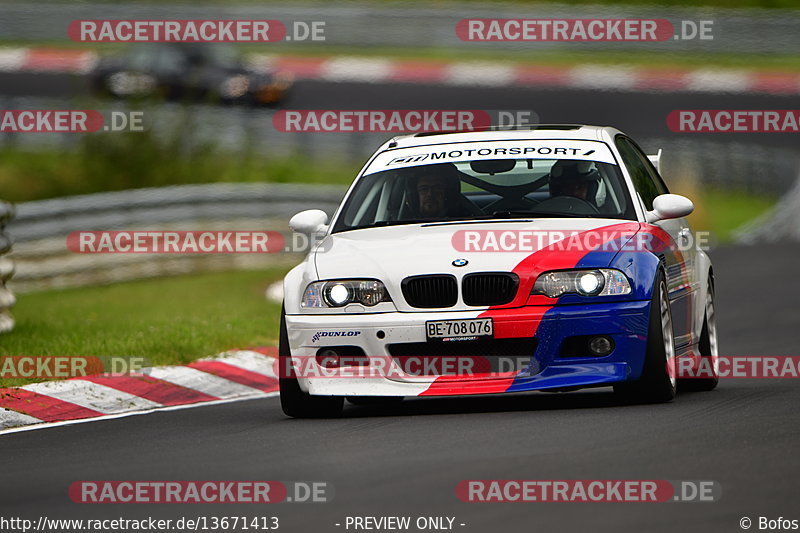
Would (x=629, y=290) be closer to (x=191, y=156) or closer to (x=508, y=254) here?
(x=508, y=254)

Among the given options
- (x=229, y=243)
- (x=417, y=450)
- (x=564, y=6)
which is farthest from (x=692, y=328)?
(x=564, y=6)

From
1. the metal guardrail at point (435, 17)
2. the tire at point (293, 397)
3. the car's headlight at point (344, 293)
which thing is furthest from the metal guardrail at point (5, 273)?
the metal guardrail at point (435, 17)

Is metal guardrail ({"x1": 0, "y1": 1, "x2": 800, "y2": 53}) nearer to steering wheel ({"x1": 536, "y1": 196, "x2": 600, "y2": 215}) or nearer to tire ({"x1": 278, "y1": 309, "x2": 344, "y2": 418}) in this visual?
steering wheel ({"x1": 536, "y1": 196, "x2": 600, "y2": 215})

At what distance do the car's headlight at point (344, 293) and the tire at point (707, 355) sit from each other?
2401mm

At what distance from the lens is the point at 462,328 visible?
27.6 feet

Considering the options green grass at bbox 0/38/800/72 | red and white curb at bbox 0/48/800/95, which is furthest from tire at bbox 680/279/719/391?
green grass at bbox 0/38/800/72

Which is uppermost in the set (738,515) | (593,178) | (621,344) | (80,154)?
(80,154)

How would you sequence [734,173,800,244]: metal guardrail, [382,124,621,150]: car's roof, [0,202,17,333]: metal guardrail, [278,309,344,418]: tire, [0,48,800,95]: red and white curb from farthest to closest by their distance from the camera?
1. [0,48,800,95]: red and white curb
2. [734,173,800,244]: metal guardrail
3. [0,202,17,333]: metal guardrail
4. [382,124,621,150]: car's roof
5. [278,309,344,418]: tire

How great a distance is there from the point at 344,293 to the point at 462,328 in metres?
0.72

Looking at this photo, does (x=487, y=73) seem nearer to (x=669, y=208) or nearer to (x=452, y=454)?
(x=669, y=208)

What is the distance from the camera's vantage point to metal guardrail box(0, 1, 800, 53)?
3628 centimetres

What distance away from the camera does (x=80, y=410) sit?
967 centimetres

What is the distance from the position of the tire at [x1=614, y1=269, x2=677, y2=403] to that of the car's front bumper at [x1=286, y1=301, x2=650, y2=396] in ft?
0.19

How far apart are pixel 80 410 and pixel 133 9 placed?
27919 millimetres
